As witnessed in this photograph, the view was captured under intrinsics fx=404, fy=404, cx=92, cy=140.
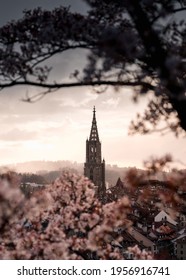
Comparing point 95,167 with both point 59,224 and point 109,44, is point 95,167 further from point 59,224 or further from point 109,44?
point 109,44

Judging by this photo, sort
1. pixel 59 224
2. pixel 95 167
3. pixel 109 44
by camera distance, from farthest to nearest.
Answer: pixel 95 167 → pixel 59 224 → pixel 109 44

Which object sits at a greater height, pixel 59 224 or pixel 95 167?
pixel 95 167

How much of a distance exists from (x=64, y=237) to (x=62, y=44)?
12.8 feet

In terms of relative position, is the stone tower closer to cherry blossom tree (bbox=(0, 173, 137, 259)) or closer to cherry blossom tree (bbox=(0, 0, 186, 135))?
cherry blossom tree (bbox=(0, 173, 137, 259))

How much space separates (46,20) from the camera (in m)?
4.15

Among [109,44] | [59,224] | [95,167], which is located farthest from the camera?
[95,167]

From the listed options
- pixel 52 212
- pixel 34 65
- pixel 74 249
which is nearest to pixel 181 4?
pixel 34 65

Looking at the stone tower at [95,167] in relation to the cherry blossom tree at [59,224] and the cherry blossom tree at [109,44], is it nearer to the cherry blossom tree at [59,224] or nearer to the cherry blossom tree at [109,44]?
the cherry blossom tree at [59,224]

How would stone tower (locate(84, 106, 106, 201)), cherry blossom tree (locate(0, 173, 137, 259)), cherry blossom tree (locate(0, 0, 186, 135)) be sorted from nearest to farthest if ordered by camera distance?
cherry blossom tree (locate(0, 0, 186, 135))
cherry blossom tree (locate(0, 173, 137, 259))
stone tower (locate(84, 106, 106, 201))

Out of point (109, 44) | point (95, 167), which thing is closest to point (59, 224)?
point (109, 44)

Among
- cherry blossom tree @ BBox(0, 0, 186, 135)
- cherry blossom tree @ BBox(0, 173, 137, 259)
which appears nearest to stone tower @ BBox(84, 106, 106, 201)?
cherry blossom tree @ BBox(0, 173, 137, 259)

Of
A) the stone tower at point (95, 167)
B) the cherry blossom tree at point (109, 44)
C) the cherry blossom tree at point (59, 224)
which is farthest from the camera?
the stone tower at point (95, 167)

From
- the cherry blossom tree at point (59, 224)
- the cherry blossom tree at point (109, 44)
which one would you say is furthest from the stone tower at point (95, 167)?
the cherry blossom tree at point (109, 44)
